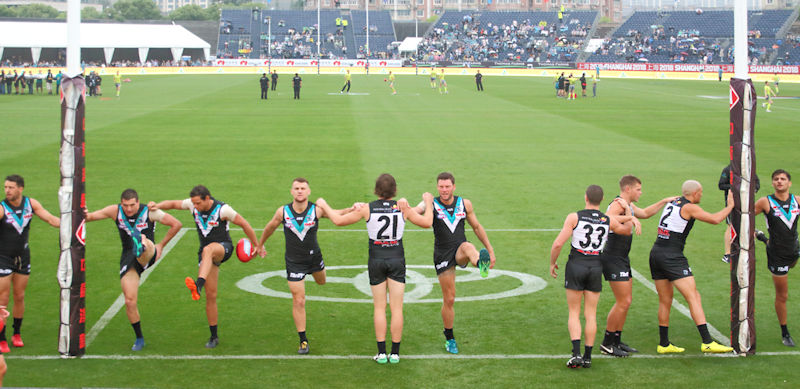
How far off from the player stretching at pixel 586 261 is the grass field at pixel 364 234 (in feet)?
1.25

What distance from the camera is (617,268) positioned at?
995 centimetres

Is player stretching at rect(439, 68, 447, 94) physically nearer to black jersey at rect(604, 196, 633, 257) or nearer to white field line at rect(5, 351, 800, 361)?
black jersey at rect(604, 196, 633, 257)

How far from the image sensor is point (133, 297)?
9969mm

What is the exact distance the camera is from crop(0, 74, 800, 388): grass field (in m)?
9.55

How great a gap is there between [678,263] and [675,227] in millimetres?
430

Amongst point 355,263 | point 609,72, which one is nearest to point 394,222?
point 355,263

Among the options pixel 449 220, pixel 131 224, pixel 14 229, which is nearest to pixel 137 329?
pixel 131 224

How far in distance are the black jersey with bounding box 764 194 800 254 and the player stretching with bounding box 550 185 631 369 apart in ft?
7.16

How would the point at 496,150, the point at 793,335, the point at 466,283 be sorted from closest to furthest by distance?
the point at 793,335 < the point at 466,283 < the point at 496,150

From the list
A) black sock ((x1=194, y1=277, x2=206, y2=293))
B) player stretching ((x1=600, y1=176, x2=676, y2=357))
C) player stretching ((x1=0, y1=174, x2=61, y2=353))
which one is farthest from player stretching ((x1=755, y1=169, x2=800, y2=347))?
player stretching ((x1=0, y1=174, x2=61, y2=353))

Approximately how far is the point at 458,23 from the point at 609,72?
41.6 m

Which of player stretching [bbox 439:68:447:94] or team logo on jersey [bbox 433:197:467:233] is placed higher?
player stretching [bbox 439:68:447:94]

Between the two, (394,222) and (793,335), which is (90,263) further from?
(793,335)

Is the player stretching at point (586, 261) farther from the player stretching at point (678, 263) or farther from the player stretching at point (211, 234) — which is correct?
the player stretching at point (211, 234)
